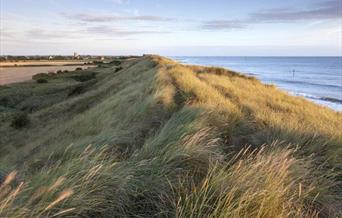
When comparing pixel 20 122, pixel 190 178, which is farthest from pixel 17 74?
pixel 190 178

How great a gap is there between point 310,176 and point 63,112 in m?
19.9

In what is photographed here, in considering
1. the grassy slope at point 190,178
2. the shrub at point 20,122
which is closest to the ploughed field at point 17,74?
the shrub at point 20,122

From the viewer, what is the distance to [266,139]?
6941 millimetres

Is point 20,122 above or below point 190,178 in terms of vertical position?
below

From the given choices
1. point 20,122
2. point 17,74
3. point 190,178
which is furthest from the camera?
point 17,74

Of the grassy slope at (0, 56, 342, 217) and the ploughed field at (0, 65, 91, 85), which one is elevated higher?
the grassy slope at (0, 56, 342, 217)

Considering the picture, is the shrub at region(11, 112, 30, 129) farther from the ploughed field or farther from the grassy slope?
the ploughed field

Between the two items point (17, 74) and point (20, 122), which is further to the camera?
point (17, 74)

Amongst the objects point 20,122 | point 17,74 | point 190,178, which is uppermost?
point 190,178

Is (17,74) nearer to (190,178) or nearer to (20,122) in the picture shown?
(20,122)

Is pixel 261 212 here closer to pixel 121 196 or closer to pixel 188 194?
pixel 188 194

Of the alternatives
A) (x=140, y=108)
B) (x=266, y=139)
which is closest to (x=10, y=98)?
(x=140, y=108)

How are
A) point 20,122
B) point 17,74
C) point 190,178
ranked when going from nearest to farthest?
point 190,178
point 20,122
point 17,74

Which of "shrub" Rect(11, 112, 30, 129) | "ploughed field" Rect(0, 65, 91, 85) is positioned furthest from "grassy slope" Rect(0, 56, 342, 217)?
"ploughed field" Rect(0, 65, 91, 85)
